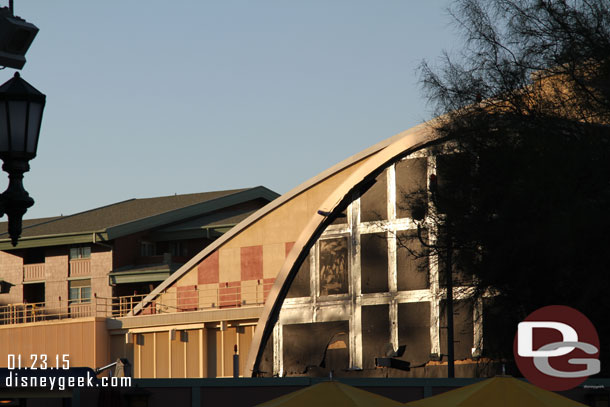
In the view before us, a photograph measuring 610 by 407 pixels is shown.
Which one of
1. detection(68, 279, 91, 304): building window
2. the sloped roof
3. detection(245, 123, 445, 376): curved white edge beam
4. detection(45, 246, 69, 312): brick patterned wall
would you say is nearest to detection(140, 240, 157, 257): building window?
the sloped roof

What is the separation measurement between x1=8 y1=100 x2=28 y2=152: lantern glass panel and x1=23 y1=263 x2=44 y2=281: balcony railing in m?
51.6

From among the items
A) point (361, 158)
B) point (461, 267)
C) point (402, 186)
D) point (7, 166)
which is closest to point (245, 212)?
point (361, 158)

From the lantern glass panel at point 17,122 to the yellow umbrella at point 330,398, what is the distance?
30.8 feet

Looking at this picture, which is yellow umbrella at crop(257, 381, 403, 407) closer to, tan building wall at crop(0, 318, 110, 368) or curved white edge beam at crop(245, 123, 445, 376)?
curved white edge beam at crop(245, 123, 445, 376)

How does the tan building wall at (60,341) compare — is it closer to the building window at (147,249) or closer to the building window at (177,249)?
the building window at (147,249)

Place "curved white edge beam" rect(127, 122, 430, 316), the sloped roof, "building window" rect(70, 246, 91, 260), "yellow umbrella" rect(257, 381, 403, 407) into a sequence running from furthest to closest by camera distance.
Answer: "building window" rect(70, 246, 91, 260) < the sloped roof < "curved white edge beam" rect(127, 122, 430, 316) < "yellow umbrella" rect(257, 381, 403, 407)

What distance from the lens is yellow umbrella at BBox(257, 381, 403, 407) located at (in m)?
14.8

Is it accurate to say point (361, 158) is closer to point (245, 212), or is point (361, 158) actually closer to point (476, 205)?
point (476, 205)

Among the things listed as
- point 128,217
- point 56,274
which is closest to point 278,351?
point 56,274

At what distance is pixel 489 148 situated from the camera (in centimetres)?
2502

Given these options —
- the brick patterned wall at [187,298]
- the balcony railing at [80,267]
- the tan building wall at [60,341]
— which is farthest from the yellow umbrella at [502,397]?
the balcony railing at [80,267]

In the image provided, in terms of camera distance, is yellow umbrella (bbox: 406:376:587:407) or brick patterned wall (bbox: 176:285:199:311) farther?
brick patterned wall (bbox: 176:285:199:311)

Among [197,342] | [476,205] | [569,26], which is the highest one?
[569,26]

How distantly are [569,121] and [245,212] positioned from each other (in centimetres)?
3764
